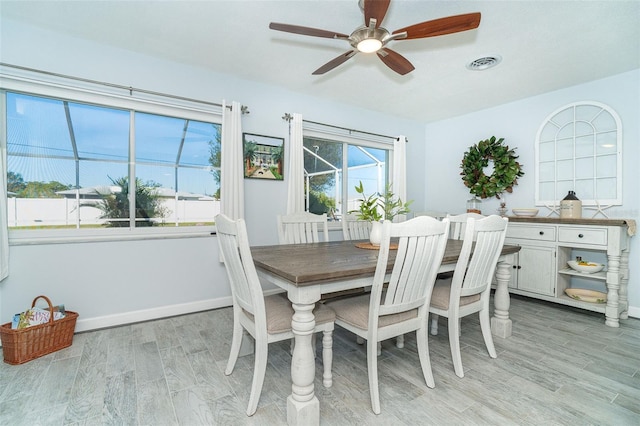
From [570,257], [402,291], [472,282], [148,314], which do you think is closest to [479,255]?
[472,282]

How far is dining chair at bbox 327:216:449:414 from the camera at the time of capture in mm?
1500

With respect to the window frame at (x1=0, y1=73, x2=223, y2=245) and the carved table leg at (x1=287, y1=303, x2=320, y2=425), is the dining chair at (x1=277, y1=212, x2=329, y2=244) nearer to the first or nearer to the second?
the window frame at (x1=0, y1=73, x2=223, y2=245)

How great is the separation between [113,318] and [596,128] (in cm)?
511

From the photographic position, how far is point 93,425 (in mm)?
1467

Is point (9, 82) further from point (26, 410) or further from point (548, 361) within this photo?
point (548, 361)

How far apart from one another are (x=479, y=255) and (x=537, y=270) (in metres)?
1.90

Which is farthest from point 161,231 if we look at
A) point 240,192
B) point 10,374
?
point 10,374

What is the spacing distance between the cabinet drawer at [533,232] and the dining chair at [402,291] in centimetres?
230

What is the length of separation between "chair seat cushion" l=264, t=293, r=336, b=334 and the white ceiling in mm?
1970

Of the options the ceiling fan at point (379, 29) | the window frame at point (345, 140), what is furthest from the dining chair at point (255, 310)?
the window frame at point (345, 140)

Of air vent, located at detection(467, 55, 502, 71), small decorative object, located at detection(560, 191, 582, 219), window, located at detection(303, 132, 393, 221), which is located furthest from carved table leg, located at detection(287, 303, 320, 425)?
small decorative object, located at detection(560, 191, 582, 219)

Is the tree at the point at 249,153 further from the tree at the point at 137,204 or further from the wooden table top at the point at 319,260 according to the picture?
the wooden table top at the point at 319,260

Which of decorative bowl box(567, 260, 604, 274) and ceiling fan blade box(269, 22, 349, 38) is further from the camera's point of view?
decorative bowl box(567, 260, 604, 274)

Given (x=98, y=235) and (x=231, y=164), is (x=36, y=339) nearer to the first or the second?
(x=98, y=235)
